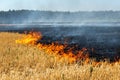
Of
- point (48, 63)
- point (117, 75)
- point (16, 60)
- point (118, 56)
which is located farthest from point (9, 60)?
point (118, 56)

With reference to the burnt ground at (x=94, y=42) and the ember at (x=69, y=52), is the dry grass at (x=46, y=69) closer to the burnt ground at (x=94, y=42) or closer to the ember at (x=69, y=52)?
the ember at (x=69, y=52)

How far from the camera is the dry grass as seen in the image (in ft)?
48.1

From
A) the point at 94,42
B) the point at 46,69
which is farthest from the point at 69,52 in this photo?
the point at 46,69

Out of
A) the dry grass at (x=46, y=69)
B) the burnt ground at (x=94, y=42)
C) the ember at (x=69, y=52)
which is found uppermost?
the dry grass at (x=46, y=69)

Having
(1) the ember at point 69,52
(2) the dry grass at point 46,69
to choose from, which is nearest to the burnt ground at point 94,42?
(1) the ember at point 69,52

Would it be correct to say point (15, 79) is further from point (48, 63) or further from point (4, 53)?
point (4, 53)

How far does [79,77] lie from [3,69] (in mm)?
6157

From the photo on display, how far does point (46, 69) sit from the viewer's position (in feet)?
58.5

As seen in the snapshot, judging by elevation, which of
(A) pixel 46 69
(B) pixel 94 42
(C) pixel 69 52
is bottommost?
(B) pixel 94 42

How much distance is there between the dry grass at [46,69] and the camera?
14672 mm

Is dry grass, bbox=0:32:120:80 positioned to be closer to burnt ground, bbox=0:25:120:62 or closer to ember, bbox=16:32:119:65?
ember, bbox=16:32:119:65

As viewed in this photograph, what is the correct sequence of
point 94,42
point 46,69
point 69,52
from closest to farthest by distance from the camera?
point 46,69
point 69,52
point 94,42

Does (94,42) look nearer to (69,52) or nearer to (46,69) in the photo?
(69,52)

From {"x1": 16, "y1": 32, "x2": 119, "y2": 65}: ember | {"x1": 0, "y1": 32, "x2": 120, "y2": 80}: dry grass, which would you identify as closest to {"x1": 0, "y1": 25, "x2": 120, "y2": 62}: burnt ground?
{"x1": 16, "y1": 32, "x2": 119, "y2": 65}: ember
